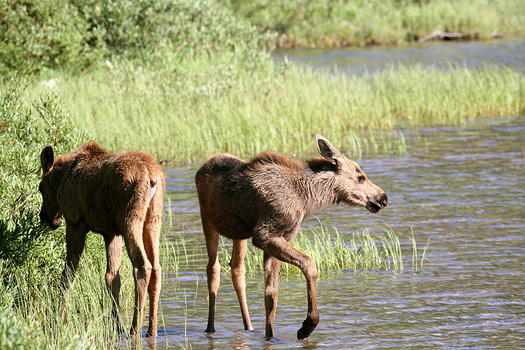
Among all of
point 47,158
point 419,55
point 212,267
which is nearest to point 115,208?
point 47,158

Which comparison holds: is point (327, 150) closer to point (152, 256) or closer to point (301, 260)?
point (301, 260)

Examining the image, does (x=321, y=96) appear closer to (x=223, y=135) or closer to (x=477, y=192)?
(x=223, y=135)

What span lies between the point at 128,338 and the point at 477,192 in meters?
8.60

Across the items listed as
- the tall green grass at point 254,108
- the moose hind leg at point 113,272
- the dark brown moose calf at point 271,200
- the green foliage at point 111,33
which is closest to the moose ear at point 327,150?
the dark brown moose calf at point 271,200

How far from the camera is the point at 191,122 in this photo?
17.6m

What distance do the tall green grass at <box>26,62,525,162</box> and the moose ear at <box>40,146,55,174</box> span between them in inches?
296

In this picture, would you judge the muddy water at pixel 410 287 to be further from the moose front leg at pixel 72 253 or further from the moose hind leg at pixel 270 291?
the moose front leg at pixel 72 253

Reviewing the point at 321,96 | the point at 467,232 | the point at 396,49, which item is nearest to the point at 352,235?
the point at 467,232

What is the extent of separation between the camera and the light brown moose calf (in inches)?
289

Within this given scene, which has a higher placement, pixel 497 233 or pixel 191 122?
pixel 191 122

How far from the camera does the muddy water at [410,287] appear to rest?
7.74 meters

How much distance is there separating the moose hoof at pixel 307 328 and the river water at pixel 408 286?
0.47 feet

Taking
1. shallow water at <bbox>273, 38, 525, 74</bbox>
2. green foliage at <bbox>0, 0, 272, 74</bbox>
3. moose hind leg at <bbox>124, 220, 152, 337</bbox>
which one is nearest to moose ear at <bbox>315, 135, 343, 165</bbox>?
moose hind leg at <bbox>124, 220, 152, 337</bbox>

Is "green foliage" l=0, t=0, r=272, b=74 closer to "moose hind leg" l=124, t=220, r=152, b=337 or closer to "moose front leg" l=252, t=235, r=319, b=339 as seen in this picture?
"moose hind leg" l=124, t=220, r=152, b=337
